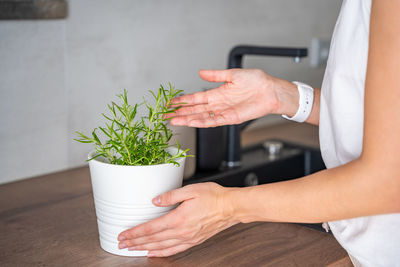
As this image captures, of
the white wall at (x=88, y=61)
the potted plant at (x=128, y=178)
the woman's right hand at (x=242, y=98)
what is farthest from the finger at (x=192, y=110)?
the white wall at (x=88, y=61)

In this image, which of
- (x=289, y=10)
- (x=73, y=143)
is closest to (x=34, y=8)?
(x=73, y=143)

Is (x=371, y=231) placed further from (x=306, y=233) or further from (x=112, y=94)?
(x=112, y=94)

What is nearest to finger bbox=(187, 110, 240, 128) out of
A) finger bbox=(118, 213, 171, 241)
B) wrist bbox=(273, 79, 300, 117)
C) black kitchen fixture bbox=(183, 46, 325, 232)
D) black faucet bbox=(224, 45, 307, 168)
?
wrist bbox=(273, 79, 300, 117)

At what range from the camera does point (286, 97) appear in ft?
3.60

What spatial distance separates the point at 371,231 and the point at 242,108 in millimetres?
369

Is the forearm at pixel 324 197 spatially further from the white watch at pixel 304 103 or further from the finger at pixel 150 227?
the white watch at pixel 304 103

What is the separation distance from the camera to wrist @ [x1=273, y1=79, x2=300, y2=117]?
3.58ft

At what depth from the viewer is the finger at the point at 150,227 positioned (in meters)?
0.84

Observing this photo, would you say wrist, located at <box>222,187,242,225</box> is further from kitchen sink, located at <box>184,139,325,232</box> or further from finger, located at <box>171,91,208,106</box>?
kitchen sink, located at <box>184,139,325,232</box>

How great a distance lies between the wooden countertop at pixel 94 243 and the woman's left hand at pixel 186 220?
5cm

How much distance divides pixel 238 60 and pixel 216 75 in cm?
52

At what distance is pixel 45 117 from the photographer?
1.35 meters

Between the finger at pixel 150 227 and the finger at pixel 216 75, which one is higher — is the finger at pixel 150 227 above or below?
below

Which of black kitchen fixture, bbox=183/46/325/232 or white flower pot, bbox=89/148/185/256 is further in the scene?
black kitchen fixture, bbox=183/46/325/232
